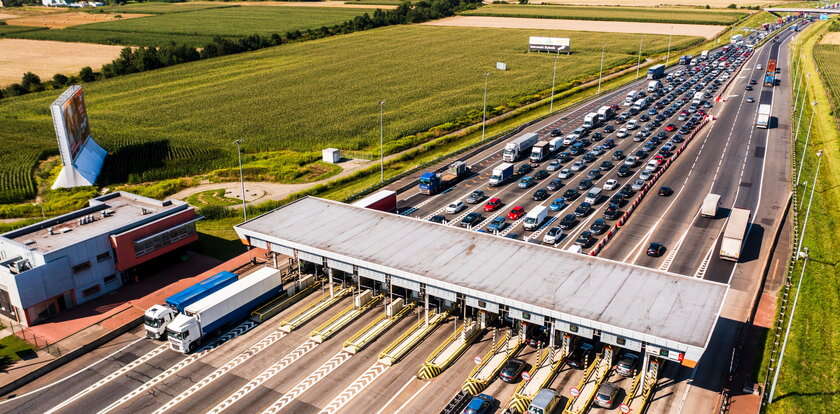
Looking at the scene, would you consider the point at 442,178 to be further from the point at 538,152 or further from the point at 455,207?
the point at 538,152

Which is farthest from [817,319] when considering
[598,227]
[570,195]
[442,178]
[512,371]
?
[442,178]

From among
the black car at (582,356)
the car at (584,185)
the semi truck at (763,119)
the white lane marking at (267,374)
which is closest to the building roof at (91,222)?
the white lane marking at (267,374)

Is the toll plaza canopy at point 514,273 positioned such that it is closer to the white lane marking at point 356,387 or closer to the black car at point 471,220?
the white lane marking at point 356,387

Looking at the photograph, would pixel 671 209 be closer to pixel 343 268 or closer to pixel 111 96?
pixel 343 268

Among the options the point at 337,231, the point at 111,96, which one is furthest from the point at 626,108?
the point at 111,96

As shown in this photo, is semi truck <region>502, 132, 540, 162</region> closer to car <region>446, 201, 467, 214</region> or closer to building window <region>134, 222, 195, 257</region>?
car <region>446, 201, 467, 214</region>
